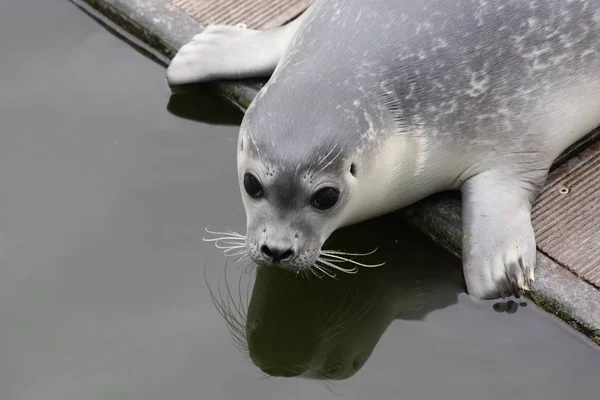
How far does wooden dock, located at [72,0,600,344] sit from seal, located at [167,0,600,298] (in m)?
0.09

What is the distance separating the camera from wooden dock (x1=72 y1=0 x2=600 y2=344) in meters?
4.50

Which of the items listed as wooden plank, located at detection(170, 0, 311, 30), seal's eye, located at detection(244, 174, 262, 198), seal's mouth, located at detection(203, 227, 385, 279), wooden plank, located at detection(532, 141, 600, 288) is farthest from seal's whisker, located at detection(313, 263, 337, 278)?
wooden plank, located at detection(170, 0, 311, 30)

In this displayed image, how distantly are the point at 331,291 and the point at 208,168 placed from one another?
40.7 inches

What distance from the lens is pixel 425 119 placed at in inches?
185

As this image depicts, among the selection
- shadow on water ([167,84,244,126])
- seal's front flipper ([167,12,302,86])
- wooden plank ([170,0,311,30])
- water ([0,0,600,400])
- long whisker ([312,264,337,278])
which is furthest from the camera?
wooden plank ([170,0,311,30])

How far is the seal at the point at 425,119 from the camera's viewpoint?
14.4 ft

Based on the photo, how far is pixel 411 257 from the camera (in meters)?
4.93

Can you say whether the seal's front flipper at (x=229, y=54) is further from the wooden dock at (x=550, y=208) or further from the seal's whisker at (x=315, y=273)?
the seal's whisker at (x=315, y=273)

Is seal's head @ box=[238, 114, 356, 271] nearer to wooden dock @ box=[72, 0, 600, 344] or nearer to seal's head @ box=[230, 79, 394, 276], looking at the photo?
seal's head @ box=[230, 79, 394, 276]

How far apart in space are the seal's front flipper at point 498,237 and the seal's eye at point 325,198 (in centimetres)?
66

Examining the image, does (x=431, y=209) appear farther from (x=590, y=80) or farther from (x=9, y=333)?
(x=9, y=333)

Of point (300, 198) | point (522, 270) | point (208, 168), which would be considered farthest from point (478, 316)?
point (208, 168)

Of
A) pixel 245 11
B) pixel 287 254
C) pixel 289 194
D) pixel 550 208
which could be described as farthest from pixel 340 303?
pixel 245 11

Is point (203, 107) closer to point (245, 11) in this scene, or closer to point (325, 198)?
point (245, 11)
